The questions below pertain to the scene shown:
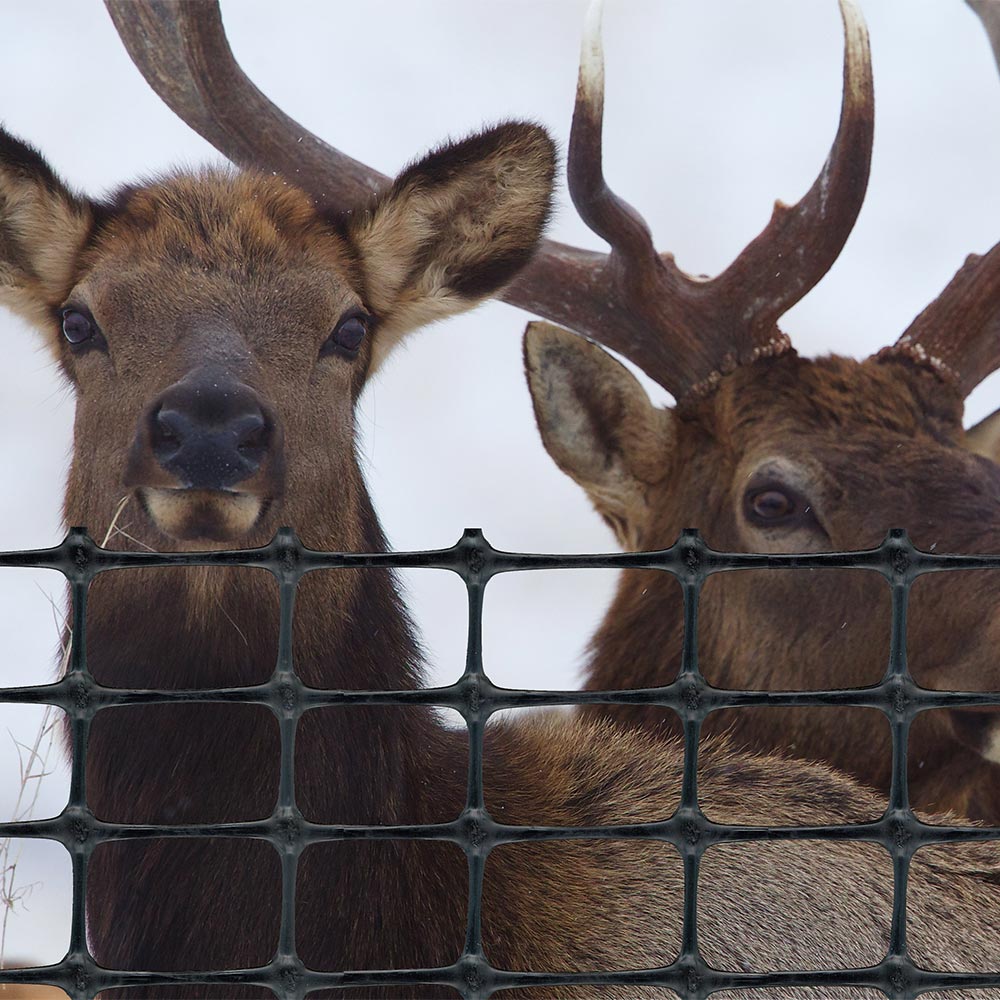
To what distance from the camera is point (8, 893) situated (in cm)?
269

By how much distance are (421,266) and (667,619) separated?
1253 mm

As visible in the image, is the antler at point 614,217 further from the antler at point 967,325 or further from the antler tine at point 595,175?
the antler at point 967,325

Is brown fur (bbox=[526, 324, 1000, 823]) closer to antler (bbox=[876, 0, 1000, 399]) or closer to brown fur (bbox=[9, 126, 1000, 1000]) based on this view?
antler (bbox=[876, 0, 1000, 399])

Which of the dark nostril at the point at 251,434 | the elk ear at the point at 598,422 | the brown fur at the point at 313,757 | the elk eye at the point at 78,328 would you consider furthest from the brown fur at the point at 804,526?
the dark nostril at the point at 251,434

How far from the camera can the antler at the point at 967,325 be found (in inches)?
173

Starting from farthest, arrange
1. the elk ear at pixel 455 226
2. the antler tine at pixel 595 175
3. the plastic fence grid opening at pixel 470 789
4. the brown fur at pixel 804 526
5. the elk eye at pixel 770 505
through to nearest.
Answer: the antler tine at pixel 595 175
the elk eye at pixel 770 505
the brown fur at pixel 804 526
the elk ear at pixel 455 226
the plastic fence grid opening at pixel 470 789

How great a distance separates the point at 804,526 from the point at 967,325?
1.09 meters

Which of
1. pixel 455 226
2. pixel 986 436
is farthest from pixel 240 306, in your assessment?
pixel 986 436

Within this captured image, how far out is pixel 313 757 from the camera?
258cm

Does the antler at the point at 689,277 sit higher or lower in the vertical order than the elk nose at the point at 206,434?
higher

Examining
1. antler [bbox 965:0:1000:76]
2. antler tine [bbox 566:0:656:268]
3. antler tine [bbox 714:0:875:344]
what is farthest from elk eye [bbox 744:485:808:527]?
antler [bbox 965:0:1000:76]

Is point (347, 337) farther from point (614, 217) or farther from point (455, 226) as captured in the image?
point (614, 217)

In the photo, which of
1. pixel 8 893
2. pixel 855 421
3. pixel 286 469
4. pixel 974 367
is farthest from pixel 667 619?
pixel 8 893

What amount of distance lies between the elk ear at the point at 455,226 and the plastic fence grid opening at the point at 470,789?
3.82 ft
